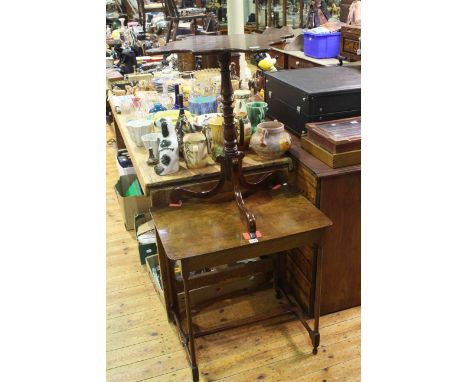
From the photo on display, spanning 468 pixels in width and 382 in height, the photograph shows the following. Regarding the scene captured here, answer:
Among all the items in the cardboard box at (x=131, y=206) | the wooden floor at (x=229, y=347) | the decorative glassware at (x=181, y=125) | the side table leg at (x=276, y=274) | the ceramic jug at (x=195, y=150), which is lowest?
the wooden floor at (x=229, y=347)

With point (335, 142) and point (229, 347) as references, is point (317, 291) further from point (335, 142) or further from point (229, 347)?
point (335, 142)

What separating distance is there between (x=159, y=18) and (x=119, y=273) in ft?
16.4

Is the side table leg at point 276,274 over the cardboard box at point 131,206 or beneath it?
beneath

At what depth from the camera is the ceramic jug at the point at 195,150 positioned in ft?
6.25

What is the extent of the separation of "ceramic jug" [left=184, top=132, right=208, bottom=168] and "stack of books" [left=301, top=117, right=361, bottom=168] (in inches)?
19.1

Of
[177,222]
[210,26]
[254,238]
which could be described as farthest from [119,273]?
[210,26]

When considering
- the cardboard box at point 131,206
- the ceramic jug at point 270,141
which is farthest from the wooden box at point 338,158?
the cardboard box at point 131,206

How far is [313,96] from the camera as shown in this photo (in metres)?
2.02

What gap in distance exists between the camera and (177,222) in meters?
1.79

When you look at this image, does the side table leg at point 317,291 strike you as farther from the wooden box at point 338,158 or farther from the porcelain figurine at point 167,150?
the porcelain figurine at point 167,150

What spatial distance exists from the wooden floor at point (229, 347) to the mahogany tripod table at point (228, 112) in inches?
25.4

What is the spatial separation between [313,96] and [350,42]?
2644mm

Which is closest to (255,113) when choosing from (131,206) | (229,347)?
(229,347)

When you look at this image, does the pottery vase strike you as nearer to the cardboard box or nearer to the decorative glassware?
the decorative glassware
